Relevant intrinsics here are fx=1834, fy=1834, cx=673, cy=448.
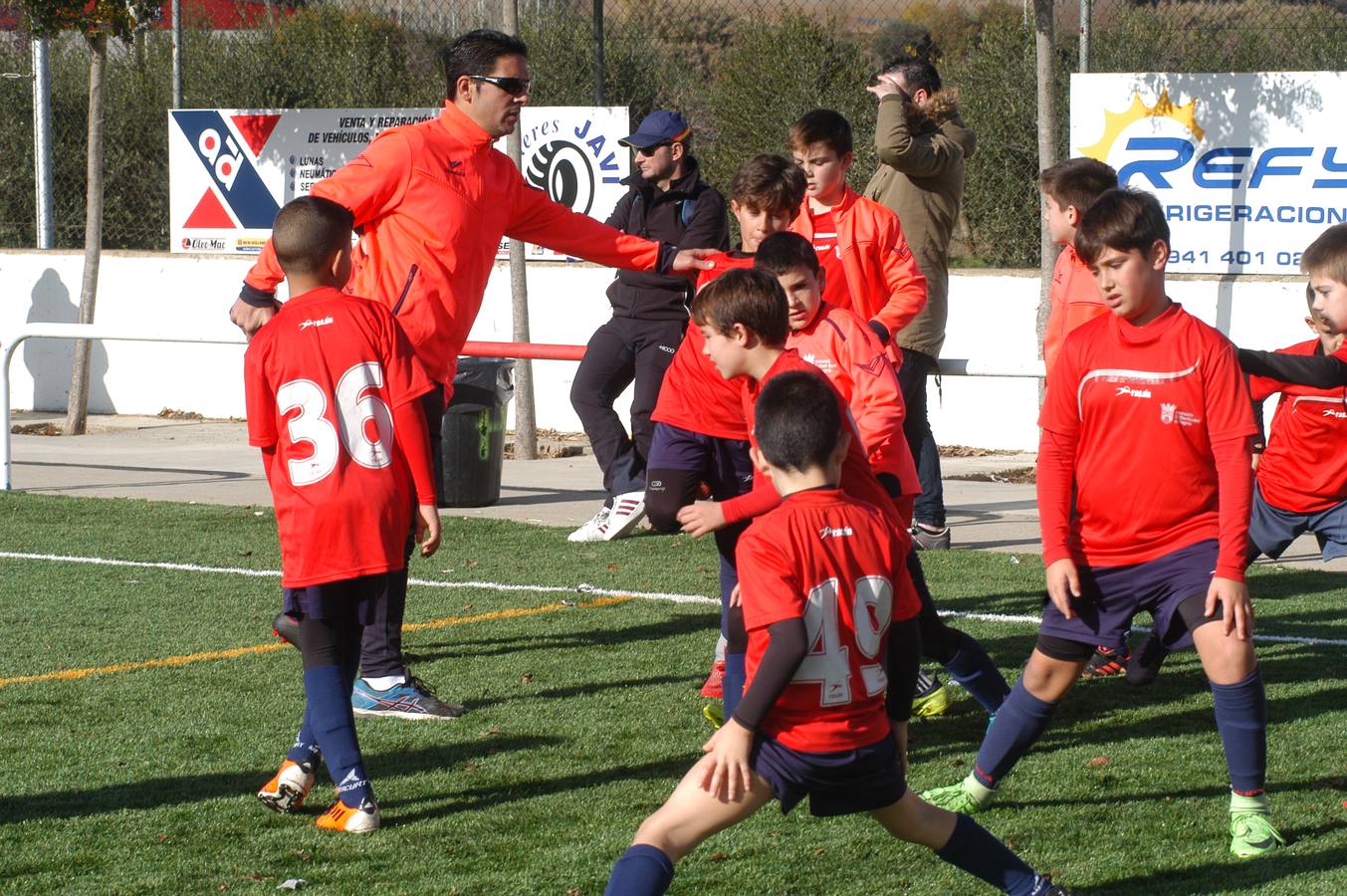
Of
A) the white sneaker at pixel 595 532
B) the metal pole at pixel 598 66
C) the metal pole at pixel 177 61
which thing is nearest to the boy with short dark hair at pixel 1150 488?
the white sneaker at pixel 595 532

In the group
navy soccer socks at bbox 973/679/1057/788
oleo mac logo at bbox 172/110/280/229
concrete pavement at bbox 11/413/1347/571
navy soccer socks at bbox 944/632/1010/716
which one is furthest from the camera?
oleo mac logo at bbox 172/110/280/229

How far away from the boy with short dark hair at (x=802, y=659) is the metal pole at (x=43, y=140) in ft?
42.0

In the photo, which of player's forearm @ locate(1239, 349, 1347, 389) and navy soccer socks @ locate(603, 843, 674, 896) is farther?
player's forearm @ locate(1239, 349, 1347, 389)

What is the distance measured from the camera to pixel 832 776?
11.7 ft

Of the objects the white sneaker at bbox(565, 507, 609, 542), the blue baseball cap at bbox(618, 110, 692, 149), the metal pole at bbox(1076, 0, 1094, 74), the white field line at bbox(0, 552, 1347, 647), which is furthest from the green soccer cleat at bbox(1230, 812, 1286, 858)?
the metal pole at bbox(1076, 0, 1094, 74)

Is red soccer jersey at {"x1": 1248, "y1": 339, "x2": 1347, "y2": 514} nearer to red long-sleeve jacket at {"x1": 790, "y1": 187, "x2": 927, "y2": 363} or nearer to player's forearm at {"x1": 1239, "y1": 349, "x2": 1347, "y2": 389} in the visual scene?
player's forearm at {"x1": 1239, "y1": 349, "x2": 1347, "y2": 389}

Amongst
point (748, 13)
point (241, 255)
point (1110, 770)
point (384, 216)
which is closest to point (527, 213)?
point (384, 216)

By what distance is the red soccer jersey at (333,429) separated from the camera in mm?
4637

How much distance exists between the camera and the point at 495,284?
13992mm

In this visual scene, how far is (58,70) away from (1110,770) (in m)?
14.0

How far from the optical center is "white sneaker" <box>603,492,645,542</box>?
9172mm

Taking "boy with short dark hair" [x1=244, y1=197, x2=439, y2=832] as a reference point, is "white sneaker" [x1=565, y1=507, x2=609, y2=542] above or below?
below

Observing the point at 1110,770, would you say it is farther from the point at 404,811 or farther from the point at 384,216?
the point at 384,216

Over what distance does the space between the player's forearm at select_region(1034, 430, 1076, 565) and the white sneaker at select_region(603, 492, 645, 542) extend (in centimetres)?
476
